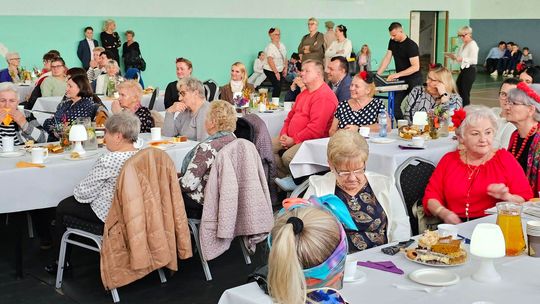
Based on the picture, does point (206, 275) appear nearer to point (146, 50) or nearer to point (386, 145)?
point (386, 145)

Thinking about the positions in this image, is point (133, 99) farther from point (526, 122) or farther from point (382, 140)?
point (526, 122)

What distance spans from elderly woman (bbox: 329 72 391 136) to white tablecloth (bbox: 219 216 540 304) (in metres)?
3.20

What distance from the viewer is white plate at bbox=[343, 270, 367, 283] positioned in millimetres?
2334

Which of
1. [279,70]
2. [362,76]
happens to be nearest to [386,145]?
[362,76]

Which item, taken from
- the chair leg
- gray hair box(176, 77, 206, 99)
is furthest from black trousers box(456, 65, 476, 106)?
the chair leg

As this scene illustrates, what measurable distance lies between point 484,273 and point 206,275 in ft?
7.55

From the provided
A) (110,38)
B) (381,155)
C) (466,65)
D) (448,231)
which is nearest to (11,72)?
(110,38)

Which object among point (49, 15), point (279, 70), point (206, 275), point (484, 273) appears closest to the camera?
point (484, 273)

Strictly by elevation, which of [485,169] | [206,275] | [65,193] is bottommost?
[206,275]

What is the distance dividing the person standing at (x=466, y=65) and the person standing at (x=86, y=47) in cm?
650

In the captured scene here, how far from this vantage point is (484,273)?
2.35 meters

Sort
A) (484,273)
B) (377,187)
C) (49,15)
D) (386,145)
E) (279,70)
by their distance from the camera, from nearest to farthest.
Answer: (484,273) → (377,187) → (386,145) → (49,15) → (279,70)

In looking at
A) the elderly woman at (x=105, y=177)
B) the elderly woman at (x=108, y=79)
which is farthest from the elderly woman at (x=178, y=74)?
the elderly woman at (x=105, y=177)

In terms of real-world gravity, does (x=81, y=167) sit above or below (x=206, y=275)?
above
